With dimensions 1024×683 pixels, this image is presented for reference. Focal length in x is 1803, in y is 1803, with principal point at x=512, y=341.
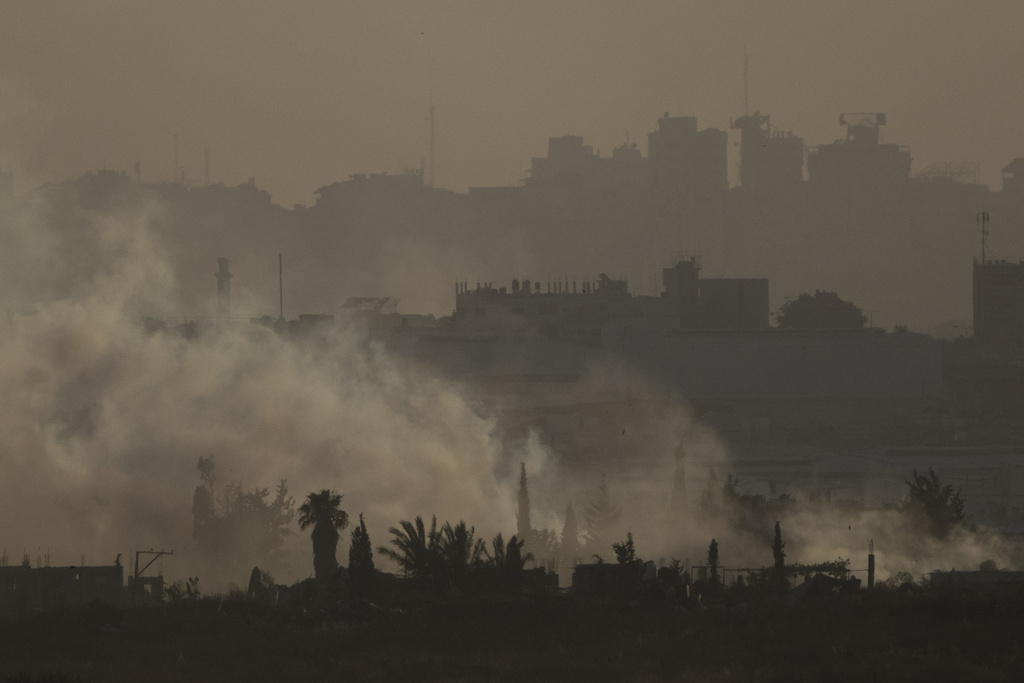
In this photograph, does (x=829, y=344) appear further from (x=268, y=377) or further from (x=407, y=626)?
(x=407, y=626)

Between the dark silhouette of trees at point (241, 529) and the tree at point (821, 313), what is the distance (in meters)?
104

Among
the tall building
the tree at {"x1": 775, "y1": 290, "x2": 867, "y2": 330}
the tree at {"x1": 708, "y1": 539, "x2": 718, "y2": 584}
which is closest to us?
the tree at {"x1": 708, "y1": 539, "x2": 718, "y2": 584}

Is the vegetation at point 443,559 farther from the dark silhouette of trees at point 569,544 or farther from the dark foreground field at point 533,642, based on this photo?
the dark silhouette of trees at point 569,544

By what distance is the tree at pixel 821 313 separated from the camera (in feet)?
593

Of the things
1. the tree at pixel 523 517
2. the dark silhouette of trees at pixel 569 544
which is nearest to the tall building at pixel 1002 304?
the tree at pixel 523 517

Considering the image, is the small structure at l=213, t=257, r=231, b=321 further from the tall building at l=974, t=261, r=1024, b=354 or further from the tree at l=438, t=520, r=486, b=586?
the tree at l=438, t=520, r=486, b=586

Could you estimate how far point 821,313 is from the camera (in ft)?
599

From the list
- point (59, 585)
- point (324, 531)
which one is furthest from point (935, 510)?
point (59, 585)

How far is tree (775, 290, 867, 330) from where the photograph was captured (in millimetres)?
180625

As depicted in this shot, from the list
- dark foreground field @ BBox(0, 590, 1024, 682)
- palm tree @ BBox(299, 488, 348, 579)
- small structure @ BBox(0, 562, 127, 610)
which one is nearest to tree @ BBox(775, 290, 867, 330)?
palm tree @ BBox(299, 488, 348, 579)

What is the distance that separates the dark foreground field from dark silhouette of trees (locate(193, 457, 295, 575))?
1044 inches

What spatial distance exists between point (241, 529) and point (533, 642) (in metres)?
37.3

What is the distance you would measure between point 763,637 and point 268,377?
81.4m

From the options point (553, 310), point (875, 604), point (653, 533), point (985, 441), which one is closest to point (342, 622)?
point (875, 604)
